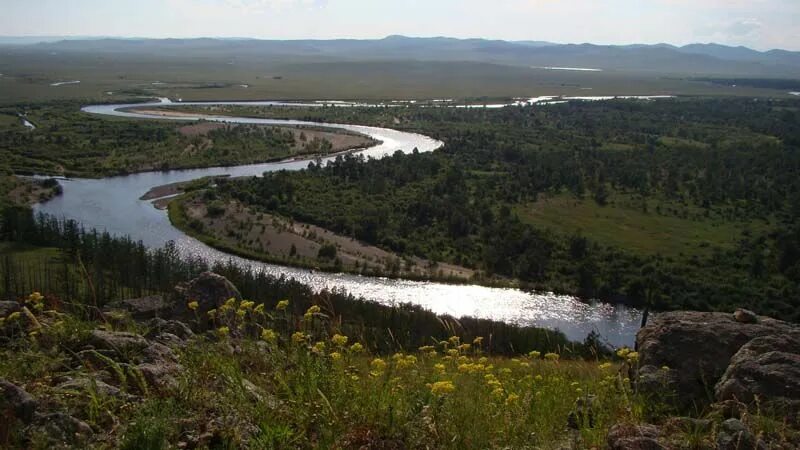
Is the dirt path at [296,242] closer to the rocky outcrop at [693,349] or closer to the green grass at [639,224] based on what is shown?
the green grass at [639,224]

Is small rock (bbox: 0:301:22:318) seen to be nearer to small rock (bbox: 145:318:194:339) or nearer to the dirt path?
small rock (bbox: 145:318:194:339)

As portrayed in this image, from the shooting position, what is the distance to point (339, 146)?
92688mm

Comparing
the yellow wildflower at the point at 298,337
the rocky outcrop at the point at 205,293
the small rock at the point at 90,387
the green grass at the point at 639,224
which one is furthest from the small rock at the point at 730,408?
the green grass at the point at 639,224

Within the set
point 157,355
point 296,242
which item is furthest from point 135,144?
point 157,355

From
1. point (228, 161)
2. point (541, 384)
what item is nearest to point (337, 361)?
point (541, 384)

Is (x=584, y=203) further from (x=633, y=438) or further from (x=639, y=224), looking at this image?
(x=633, y=438)

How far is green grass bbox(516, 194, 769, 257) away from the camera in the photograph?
5275 cm

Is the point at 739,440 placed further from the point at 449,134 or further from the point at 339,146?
the point at 449,134

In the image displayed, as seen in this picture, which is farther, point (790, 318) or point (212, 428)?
point (790, 318)

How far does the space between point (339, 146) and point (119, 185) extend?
34853mm

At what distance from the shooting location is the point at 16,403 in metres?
5.00

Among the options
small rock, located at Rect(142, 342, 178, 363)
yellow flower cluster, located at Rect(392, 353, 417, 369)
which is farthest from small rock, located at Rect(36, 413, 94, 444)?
yellow flower cluster, located at Rect(392, 353, 417, 369)

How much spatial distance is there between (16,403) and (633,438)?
4.79 metres

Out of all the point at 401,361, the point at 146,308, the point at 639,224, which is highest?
the point at 401,361
